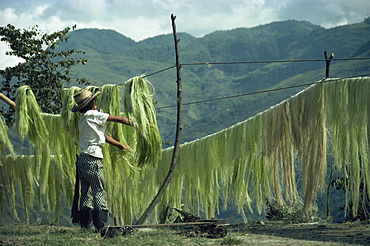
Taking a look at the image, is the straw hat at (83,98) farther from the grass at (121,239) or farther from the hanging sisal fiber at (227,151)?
the grass at (121,239)

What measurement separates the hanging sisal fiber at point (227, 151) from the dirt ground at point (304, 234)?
417mm

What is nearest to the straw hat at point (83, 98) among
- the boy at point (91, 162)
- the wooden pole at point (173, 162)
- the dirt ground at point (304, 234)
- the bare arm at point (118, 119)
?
the boy at point (91, 162)

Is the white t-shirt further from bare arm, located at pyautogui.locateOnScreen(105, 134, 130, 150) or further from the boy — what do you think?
bare arm, located at pyautogui.locateOnScreen(105, 134, 130, 150)

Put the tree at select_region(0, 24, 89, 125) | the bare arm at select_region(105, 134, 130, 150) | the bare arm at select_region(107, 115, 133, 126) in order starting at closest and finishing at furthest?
the bare arm at select_region(107, 115, 133, 126) → the bare arm at select_region(105, 134, 130, 150) → the tree at select_region(0, 24, 89, 125)

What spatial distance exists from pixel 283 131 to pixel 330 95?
967 mm

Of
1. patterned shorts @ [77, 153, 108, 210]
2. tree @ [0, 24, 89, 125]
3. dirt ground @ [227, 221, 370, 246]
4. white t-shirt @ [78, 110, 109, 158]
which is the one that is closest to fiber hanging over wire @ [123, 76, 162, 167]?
white t-shirt @ [78, 110, 109, 158]

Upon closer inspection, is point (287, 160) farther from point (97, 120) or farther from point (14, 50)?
point (14, 50)

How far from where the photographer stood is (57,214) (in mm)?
11617

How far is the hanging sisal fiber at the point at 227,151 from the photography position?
807cm

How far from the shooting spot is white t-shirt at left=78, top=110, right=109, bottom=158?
738 cm

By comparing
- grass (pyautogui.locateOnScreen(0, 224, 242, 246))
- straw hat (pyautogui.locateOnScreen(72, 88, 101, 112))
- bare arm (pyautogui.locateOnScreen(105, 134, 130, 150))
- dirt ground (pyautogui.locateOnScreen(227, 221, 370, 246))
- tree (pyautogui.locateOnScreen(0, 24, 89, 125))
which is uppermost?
tree (pyautogui.locateOnScreen(0, 24, 89, 125))

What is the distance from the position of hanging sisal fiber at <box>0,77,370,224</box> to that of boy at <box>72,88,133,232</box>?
0.65 meters

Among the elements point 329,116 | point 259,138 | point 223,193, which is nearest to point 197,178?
point 223,193

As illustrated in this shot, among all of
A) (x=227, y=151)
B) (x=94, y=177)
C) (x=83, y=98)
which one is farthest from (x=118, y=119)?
(x=227, y=151)
